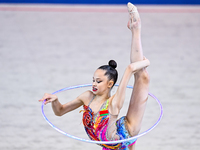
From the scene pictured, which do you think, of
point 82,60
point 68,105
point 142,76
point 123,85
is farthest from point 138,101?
point 82,60

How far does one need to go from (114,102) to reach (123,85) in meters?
0.16

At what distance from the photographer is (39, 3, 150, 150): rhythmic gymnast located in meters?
2.35

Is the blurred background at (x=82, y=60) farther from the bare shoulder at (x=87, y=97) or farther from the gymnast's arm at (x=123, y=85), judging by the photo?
the gymnast's arm at (x=123, y=85)

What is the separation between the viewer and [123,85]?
2.23 m

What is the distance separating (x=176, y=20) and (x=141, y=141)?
3.77 m

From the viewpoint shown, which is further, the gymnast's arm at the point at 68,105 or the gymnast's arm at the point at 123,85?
the gymnast's arm at the point at 68,105

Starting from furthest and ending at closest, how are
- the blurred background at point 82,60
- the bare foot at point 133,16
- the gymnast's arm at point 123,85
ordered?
1. the blurred background at point 82,60
2. the bare foot at point 133,16
3. the gymnast's arm at point 123,85

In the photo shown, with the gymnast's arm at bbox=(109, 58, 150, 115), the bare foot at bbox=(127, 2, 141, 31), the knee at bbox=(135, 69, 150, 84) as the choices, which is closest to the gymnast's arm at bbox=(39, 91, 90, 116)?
the gymnast's arm at bbox=(109, 58, 150, 115)

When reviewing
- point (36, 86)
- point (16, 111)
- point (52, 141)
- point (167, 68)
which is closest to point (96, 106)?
point (52, 141)

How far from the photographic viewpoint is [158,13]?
7.13 meters

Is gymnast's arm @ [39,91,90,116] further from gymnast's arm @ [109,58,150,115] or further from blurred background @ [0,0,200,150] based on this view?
blurred background @ [0,0,200,150]

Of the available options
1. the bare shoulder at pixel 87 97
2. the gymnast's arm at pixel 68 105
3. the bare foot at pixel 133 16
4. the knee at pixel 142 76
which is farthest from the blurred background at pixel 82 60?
the bare foot at pixel 133 16

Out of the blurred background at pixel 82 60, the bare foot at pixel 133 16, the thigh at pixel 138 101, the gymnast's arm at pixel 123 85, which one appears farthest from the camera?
the blurred background at pixel 82 60

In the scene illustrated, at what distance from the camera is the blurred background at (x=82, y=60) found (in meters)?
3.67
